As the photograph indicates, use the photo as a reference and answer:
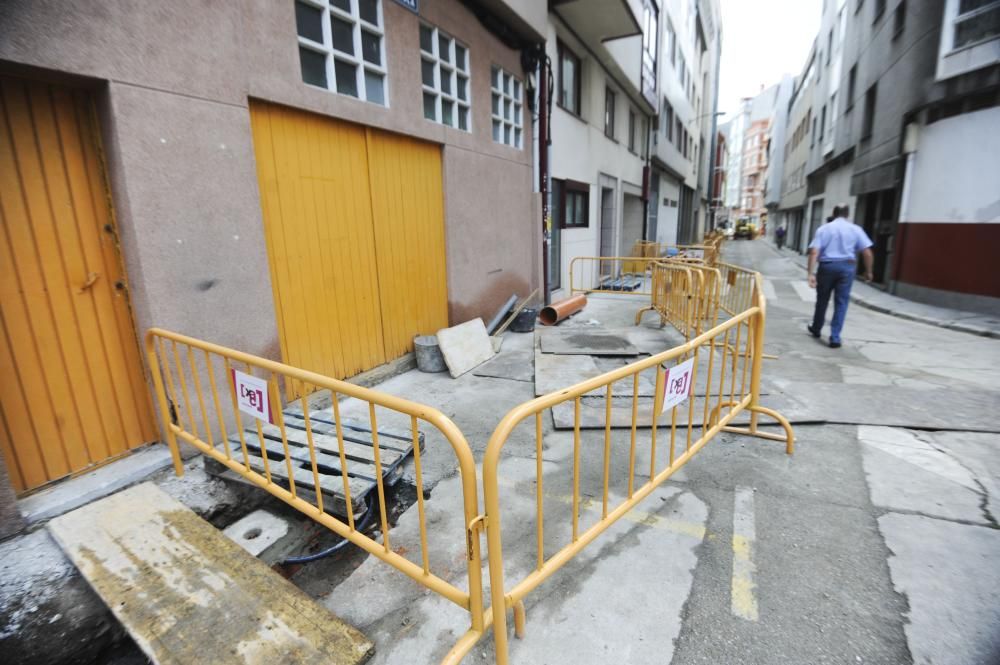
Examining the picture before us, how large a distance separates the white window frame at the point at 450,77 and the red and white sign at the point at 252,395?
14.1 feet

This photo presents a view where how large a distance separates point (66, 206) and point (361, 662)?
3407 millimetres

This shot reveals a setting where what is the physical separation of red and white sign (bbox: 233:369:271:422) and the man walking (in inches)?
272

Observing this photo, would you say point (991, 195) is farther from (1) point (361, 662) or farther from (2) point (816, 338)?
(1) point (361, 662)

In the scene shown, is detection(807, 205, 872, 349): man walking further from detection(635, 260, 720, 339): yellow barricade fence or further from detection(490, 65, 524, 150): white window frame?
detection(490, 65, 524, 150): white window frame

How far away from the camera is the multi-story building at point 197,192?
293 cm

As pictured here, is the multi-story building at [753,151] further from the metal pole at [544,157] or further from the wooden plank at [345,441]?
the wooden plank at [345,441]

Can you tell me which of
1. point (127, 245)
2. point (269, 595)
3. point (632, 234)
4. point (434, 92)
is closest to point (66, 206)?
point (127, 245)

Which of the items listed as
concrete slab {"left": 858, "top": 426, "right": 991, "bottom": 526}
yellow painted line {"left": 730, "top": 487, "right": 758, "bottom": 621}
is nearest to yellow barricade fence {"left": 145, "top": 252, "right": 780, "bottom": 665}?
yellow painted line {"left": 730, "top": 487, "right": 758, "bottom": 621}

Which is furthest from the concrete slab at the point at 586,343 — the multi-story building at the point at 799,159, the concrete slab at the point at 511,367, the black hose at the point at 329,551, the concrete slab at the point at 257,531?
the multi-story building at the point at 799,159

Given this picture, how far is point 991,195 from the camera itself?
8.00 metres

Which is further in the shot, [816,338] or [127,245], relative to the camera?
[816,338]

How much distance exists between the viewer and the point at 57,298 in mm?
3088

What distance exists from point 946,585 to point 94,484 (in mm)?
5119

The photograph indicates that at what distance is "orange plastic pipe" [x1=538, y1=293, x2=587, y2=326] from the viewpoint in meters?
8.33
